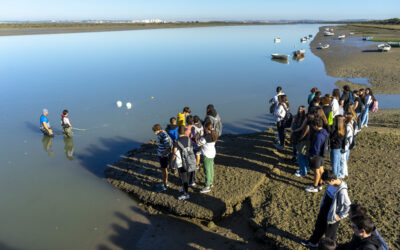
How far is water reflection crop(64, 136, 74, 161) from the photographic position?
11492 millimetres

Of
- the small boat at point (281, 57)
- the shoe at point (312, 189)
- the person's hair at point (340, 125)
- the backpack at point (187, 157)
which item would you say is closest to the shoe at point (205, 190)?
the backpack at point (187, 157)

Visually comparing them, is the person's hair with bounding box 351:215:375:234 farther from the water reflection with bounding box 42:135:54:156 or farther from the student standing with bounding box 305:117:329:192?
the water reflection with bounding box 42:135:54:156

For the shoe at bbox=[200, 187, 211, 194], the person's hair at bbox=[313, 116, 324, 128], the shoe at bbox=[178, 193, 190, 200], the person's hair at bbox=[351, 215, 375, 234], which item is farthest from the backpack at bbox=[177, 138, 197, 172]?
the person's hair at bbox=[351, 215, 375, 234]

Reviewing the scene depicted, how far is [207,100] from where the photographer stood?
18281 millimetres

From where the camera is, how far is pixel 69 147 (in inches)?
482

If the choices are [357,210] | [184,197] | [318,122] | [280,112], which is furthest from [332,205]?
[280,112]

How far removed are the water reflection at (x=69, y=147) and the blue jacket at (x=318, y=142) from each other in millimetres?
9417

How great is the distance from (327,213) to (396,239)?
1999mm

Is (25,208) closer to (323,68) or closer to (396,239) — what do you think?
(396,239)

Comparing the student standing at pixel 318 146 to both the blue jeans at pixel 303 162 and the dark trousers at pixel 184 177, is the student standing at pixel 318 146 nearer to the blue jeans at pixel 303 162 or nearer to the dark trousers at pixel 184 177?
the blue jeans at pixel 303 162

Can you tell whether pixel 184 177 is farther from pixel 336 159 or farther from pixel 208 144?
pixel 336 159

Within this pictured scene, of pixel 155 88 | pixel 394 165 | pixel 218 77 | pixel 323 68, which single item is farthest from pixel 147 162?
pixel 323 68

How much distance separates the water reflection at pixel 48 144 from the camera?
38.9ft

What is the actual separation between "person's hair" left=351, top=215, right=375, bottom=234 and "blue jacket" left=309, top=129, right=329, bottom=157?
9.75 feet
